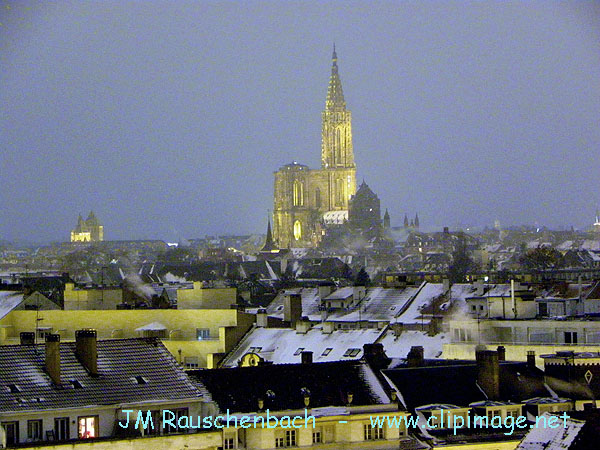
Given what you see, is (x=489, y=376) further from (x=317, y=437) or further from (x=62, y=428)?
(x=62, y=428)

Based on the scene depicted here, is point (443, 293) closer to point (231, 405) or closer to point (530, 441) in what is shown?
point (231, 405)

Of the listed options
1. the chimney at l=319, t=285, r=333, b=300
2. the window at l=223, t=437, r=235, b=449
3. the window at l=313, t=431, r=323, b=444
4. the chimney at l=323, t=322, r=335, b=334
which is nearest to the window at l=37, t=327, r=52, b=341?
the chimney at l=323, t=322, r=335, b=334

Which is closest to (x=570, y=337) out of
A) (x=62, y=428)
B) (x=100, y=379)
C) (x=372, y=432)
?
(x=372, y=432)

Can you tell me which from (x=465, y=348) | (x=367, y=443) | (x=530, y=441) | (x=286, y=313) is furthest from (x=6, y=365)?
(x=286, y=313)

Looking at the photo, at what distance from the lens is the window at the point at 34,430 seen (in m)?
35.2

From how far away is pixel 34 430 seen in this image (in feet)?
116

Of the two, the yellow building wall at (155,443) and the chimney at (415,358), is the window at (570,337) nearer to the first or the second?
the chimney at (415,358)

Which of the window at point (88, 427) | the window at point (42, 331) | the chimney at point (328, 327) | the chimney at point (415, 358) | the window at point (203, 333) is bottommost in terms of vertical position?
the window at point (88, 427)

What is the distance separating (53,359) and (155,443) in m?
2.71

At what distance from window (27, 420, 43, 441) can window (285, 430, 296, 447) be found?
620 cm

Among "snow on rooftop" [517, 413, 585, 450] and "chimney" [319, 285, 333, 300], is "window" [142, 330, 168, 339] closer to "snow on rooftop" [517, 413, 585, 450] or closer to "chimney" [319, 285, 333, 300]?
"chimney" [319, 285, 333, 300]

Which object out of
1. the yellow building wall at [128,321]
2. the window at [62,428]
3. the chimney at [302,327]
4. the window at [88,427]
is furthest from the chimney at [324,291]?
the window at [62,428]

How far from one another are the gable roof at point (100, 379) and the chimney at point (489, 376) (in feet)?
30.0

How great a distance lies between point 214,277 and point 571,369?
5629 inches
